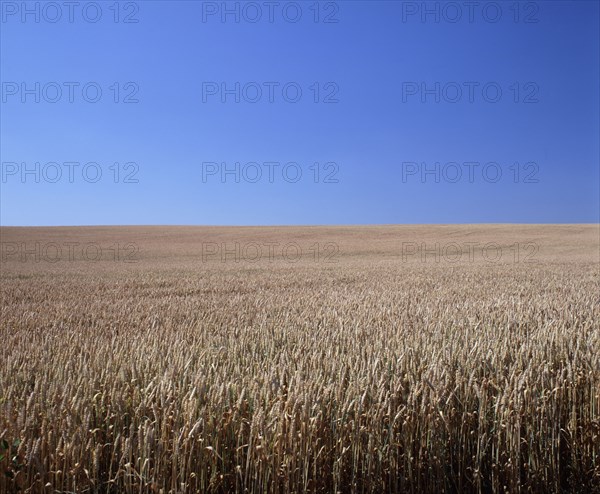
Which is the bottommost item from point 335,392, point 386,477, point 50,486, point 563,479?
point 563,479

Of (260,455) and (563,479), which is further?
(563,479)

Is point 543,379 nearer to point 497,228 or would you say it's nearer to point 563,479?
point 563,479

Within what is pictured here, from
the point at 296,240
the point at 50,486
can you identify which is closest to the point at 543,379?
the point at 50,486

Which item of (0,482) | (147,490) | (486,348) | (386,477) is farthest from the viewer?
(486,348)

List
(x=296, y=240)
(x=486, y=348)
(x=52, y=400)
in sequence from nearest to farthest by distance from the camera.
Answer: (x=52, y=400) < (x=486, y=348) < (x=296, y=240)

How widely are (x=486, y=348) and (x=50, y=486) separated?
3542 millimetres

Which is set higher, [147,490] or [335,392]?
[335,392]

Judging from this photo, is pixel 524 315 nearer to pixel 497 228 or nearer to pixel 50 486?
pixel 50 486

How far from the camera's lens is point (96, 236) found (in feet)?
160

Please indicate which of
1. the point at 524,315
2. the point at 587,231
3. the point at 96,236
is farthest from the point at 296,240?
the point at 524,315

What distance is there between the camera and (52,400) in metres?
2.75

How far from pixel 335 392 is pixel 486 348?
6.45 ft

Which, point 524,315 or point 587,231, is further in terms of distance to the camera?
point 587,231

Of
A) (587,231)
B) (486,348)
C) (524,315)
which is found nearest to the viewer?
(486,348)
